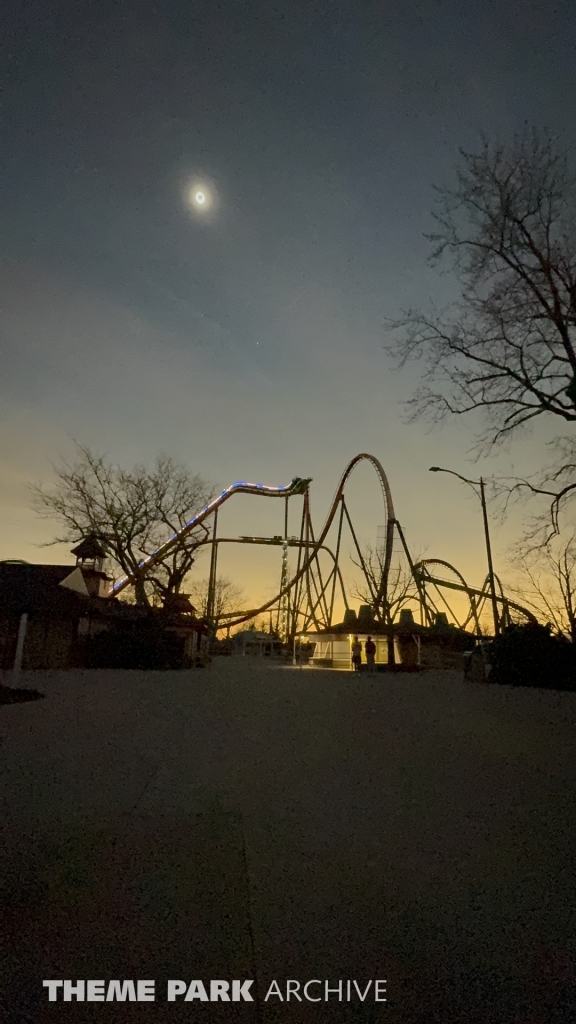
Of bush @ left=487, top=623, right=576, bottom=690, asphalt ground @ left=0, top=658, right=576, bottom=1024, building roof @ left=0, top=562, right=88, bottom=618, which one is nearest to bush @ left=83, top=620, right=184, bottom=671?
building roof @ left=0, top=562, right=88, bottom=618

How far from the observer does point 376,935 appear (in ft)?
9.30

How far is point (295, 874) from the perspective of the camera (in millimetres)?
3543

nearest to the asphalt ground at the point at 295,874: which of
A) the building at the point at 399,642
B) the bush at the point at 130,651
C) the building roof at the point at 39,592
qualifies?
the building roof at the point at 39,592

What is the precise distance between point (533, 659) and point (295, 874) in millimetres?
14327

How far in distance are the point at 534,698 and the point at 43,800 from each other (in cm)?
1035

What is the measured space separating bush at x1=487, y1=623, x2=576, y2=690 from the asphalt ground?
907 cm

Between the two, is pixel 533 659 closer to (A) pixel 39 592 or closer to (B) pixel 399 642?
(A) pixel 39 592

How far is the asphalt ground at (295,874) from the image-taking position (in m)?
2.48

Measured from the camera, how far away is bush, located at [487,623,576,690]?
15845 millimetres

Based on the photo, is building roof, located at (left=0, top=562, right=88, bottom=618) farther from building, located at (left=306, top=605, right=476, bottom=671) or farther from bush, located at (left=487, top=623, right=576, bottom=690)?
building, located at (left=306, top=605, right=476, bottom=671)

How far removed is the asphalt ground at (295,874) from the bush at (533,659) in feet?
29.8

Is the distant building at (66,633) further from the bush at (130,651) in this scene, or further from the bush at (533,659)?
the bush at (533,659)

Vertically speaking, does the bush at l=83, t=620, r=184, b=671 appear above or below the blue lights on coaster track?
below

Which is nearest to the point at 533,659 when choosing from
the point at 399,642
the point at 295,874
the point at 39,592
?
the point at 295,874
